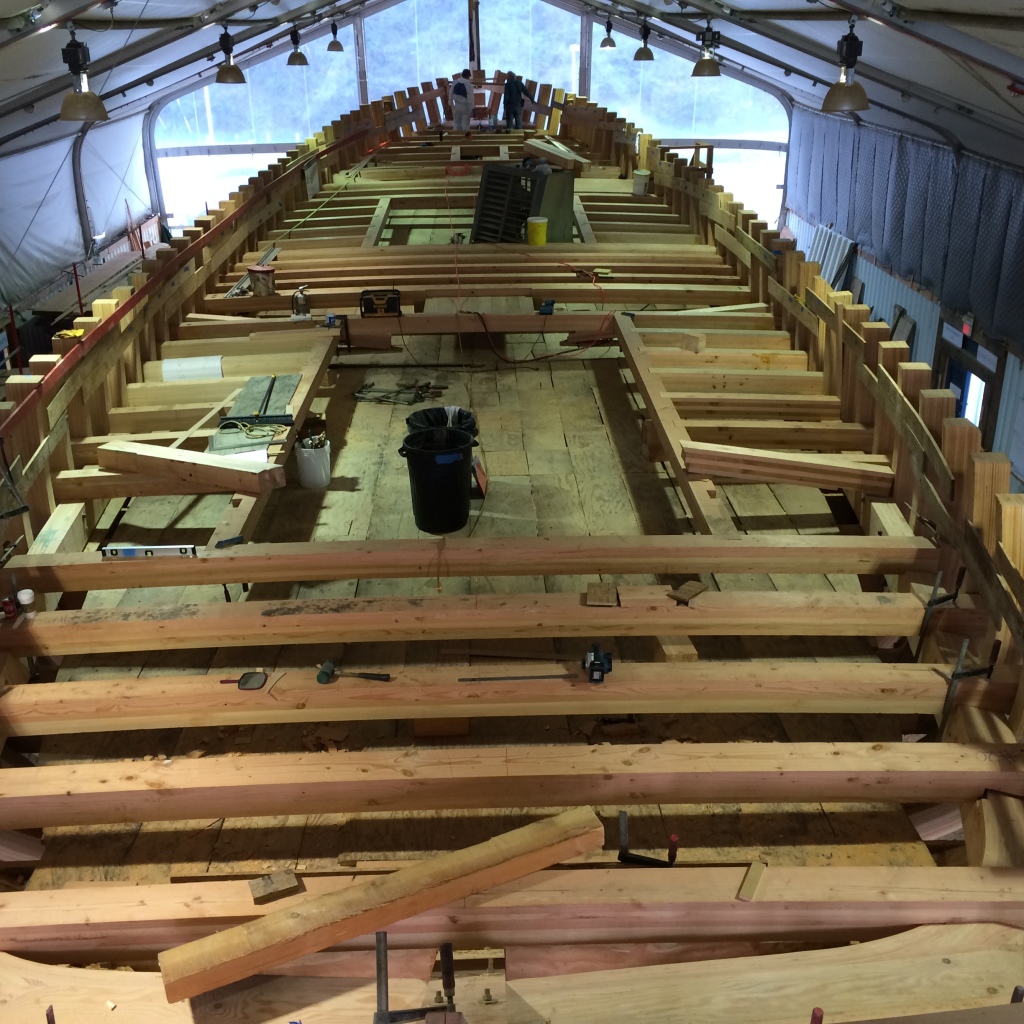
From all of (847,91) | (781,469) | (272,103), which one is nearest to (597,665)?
(781,469)

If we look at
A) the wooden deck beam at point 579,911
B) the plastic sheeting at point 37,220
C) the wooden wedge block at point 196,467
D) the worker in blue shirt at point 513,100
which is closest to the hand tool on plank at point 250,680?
the wooden deck beam at point 579,911

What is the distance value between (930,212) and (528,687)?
10.6 metres

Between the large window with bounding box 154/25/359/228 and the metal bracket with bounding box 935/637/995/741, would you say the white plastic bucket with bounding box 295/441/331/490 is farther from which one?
the large window with bounding box 154/25/359/228

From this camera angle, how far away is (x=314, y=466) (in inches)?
172

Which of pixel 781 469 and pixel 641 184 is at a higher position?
pixel 641 184

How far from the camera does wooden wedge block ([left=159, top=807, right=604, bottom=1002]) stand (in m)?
1.77

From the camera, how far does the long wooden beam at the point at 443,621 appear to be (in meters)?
2.85

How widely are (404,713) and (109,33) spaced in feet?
35.6

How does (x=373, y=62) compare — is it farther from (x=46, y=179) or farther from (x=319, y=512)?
(x=319, y=512)

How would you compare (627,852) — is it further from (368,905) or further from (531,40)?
(531,40)

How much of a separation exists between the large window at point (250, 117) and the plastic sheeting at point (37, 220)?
4705 millimetres

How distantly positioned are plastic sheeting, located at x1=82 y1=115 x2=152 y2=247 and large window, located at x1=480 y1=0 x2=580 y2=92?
7356 mm

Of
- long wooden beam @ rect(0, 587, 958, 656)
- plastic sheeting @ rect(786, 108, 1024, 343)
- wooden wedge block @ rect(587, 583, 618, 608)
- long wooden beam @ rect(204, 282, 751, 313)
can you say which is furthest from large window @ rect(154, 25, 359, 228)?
wooden wedge block @ rect(587, 583, 618, 608)

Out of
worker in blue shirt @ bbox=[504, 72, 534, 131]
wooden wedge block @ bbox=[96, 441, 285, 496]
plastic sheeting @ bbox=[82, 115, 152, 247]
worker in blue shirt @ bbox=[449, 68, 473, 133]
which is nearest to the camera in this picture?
wooden wedge block @ bbox=[96, 441, 285, 496]
